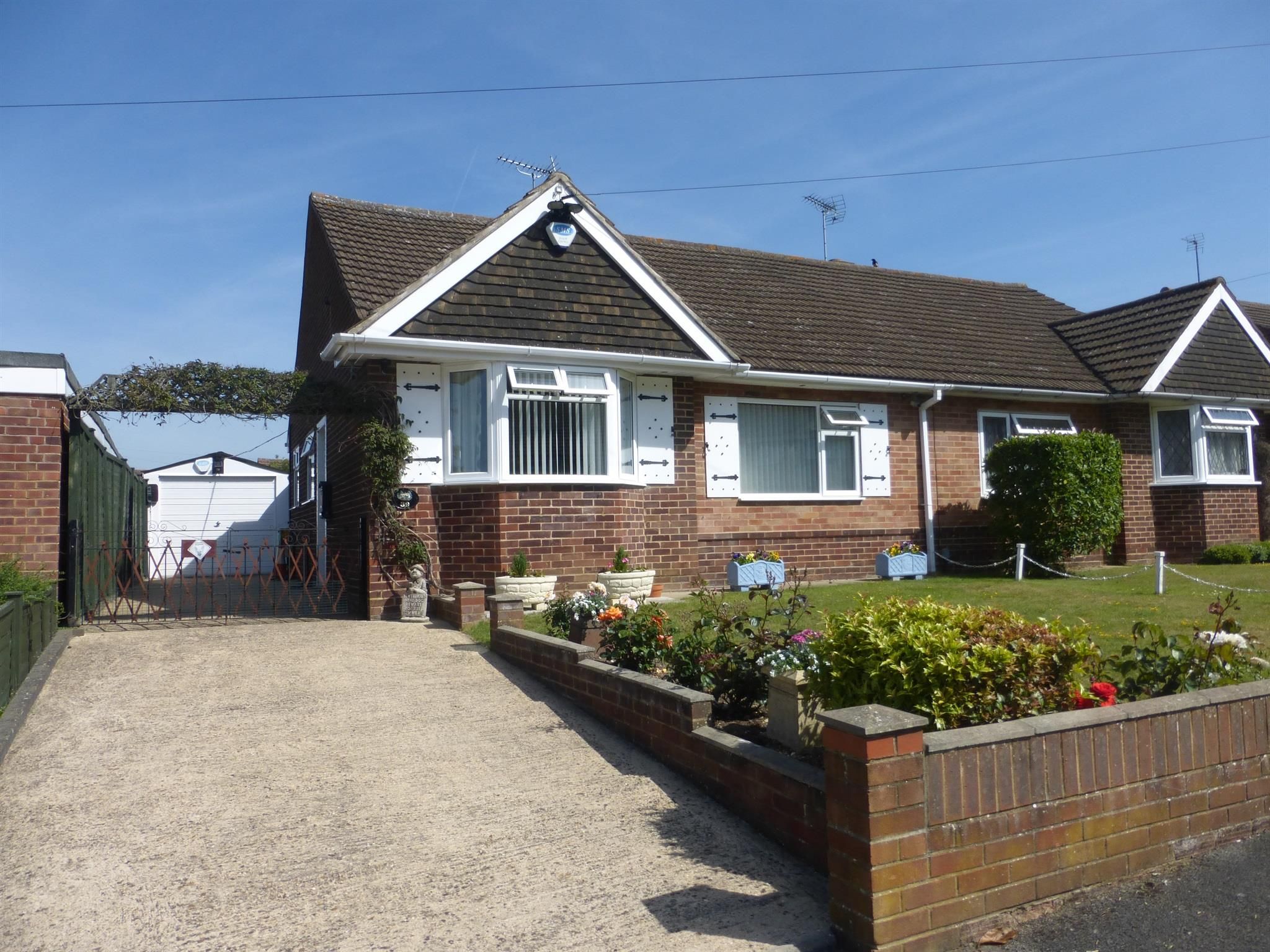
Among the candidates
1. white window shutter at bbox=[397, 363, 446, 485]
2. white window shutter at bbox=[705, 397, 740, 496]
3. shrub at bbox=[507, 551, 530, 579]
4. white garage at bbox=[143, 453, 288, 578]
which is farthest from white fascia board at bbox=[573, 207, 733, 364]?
white garage at bbox=[143, 453, 288, 578]

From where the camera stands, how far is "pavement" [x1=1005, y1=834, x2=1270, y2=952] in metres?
3.96

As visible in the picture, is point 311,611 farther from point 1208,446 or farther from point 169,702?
point 1208,446

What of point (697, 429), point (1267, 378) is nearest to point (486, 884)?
point (697, 429)

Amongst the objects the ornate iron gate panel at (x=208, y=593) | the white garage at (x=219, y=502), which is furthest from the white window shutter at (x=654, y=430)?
the white garage at (x=219, y=502)

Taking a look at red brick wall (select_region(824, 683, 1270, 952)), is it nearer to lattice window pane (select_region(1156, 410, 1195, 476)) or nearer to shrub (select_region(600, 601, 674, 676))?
shrub (select_region(600, 601, 674, 676))

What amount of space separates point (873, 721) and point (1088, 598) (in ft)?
26.2

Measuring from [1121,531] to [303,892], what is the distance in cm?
1552

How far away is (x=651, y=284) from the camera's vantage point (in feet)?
42.6

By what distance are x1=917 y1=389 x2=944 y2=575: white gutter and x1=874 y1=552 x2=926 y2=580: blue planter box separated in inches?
28.7

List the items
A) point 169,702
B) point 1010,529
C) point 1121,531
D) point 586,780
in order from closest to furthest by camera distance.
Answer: point 586,780, point 169,702, point 1010,529, point 1121,531

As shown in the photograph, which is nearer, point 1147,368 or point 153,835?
point 153,835

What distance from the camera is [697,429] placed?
1351cm

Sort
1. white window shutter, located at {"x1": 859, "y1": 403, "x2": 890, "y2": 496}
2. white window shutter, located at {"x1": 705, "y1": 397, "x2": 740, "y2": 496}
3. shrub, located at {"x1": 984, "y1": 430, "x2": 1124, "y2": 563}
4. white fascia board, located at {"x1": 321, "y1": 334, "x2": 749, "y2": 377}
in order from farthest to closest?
1. white window shutter, located at {"x1": 859, "y1": 403, "x2": 890, "y2": 496}
2. shrub, located at {"x1": 984, "y1": 430, "x2": 1124, "y2": 563}
3. white window shutter, located at {"x1": 705, "y1": 397, "x2": 740, "y2": 496}
4. white fascia board, located at {"x1": 321, "y1": 334, "x2": 749, "y2": 377}

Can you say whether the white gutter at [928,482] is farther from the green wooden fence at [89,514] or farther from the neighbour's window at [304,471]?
the green wooden fence at [89,514]
